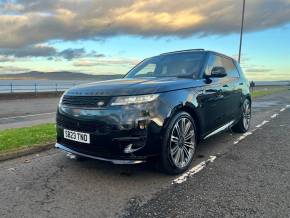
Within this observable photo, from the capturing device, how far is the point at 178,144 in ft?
15.3

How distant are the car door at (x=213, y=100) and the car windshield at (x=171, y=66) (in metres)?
0.23

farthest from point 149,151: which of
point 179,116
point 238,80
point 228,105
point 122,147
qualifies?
point 238,80

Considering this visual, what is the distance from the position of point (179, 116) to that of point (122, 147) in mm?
967

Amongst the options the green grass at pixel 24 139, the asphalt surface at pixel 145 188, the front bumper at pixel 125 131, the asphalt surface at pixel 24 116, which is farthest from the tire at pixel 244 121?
the asphalt surface at pixel 24 116

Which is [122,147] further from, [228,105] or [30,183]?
[228,105]

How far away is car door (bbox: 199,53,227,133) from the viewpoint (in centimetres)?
532

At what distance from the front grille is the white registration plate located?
37cm

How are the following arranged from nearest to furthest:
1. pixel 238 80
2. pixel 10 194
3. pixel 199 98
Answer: pixel 10 194
pixel 199 98
pixel 238 80

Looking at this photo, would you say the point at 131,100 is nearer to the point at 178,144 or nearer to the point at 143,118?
the point at 143,118

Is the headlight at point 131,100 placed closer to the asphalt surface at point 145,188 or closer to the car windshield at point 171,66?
the asphalt surface at point 145,188

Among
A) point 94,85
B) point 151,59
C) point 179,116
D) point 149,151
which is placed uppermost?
point 151,59

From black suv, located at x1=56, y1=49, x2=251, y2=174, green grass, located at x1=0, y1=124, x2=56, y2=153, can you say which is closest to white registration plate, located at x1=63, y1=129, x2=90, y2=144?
black suv, located at x1=56, y1=49, x2=251, y2=174

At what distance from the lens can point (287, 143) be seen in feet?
22.4

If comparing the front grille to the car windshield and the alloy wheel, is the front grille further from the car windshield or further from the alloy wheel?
the car windshield
